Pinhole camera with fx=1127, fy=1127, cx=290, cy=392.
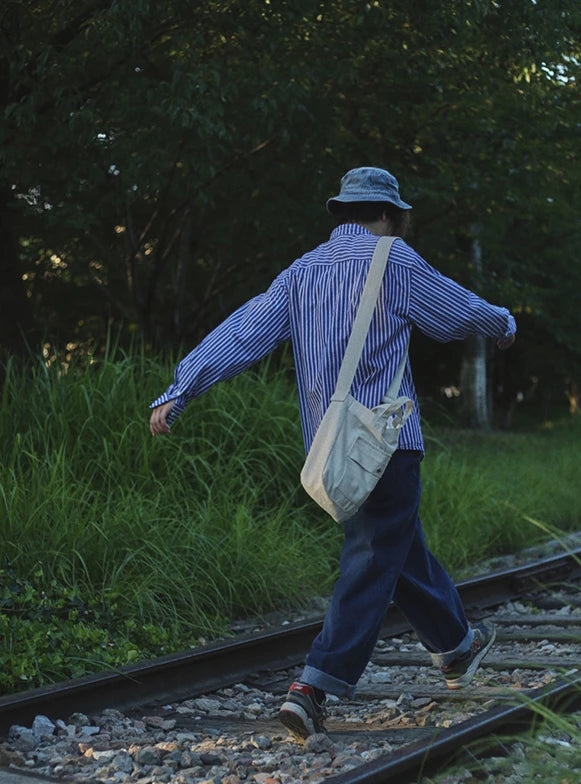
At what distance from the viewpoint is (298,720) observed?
3.99m

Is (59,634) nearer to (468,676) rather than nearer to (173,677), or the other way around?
(173,677)

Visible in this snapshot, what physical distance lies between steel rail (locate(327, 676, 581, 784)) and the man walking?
518 mm

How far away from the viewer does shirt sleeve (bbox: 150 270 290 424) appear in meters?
4.00

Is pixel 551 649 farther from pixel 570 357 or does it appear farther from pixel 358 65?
pixel 570 357

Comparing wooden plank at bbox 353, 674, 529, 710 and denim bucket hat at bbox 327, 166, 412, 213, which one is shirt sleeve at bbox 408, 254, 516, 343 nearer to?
denim bucket hat at bbox 327, 166, 412, 213

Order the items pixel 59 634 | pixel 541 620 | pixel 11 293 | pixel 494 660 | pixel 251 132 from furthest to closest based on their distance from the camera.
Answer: pixel 11 293 → pixel 251 132 → pixel 541 620 → pixel 494 660 → pixel 59 634

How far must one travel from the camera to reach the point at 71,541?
6.26 m

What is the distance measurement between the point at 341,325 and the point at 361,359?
0.15 metres

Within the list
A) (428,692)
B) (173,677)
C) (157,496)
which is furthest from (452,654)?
(157,496)

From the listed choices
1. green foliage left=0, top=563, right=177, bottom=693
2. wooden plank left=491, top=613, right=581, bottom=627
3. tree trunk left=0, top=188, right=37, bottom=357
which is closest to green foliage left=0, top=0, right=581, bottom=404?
tree trunk left=0, top=188, right=37, bottom=357

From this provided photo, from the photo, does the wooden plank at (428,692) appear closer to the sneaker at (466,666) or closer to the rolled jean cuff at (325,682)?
the sneaker at (466,666)

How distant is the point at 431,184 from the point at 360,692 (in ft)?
30.9

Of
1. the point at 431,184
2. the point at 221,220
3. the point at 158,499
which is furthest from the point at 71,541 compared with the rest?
the point at 221,220

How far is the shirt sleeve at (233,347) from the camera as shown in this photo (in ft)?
13.1
